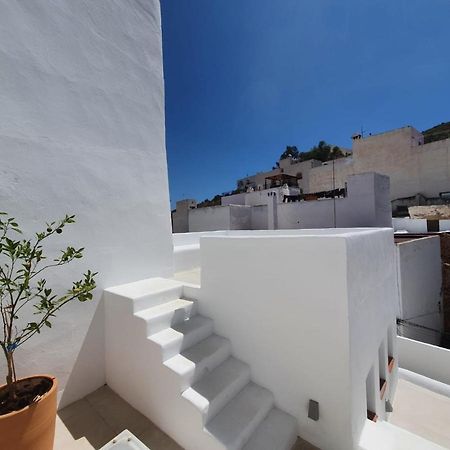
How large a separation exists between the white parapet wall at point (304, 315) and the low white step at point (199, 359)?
0.52 feet

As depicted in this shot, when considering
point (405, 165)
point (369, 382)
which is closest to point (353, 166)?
point (405, 165)

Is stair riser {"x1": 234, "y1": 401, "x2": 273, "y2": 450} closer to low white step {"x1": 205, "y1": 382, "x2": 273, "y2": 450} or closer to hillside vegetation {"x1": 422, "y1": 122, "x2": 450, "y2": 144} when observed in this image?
low white step {"x1": 205, "y1": 382, "x2": 273, "y2": 450}

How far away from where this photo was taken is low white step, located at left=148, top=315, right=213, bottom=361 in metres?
2.54

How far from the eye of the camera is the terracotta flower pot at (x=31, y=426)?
1.73 m

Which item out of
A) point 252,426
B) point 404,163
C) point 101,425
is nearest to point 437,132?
point 404,163

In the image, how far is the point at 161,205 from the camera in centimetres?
417

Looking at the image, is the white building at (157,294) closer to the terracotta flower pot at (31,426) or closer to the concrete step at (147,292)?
the concrete step at (147,292)

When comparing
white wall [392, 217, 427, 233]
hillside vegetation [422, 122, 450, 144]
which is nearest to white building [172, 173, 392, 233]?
white wall [392, 217, 427, 233]

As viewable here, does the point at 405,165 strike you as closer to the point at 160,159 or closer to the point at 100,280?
the point at 160,159

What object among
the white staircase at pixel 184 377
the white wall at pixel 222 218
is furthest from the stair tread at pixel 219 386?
the white wall at pixel 222 218

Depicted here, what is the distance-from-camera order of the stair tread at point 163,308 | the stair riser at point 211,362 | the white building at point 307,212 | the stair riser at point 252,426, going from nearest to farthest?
1. the stair riser at point 252,426
2. the stair riser at point 211,362
3. the stair tread at point 163,308
4. the white building at point 307,212

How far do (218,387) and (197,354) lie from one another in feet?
1.31

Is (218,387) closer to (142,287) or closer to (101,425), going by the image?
(101,425)

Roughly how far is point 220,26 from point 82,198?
22.1ft
